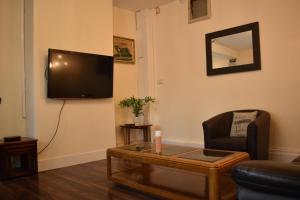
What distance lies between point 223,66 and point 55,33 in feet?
8.60

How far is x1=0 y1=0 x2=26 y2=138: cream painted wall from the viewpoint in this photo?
3521 mm

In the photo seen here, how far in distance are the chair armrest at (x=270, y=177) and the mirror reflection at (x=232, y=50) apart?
2.86 metres

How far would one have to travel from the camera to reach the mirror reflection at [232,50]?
12.4 feet

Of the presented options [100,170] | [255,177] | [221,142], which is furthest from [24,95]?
[255,177]

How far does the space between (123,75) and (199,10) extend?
6.15ft

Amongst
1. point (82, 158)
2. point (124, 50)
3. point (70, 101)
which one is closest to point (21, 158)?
point (82, 158)

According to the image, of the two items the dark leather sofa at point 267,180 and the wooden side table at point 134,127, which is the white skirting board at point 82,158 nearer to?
the wooden side table at point 134,127

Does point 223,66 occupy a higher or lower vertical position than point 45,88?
higher

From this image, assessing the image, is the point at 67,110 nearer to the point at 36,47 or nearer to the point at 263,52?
the point at 36,47

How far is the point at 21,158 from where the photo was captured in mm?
3473

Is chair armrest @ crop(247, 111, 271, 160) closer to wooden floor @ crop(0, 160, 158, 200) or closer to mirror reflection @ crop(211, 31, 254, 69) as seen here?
mirror reflection @ crop(211, 31, 254, 69)

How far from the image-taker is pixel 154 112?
16.8 ft

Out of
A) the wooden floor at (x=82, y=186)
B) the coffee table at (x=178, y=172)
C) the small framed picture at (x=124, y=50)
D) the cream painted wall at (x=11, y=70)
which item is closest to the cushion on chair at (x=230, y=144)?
the coffee table at (x=178, y=172)

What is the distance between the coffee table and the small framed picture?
100 inches
